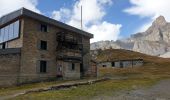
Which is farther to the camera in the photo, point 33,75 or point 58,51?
point 58,51

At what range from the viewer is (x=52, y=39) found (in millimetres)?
40125

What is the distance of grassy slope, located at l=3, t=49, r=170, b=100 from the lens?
21.6 meters

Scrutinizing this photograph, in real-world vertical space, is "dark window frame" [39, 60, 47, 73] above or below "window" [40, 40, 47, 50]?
below

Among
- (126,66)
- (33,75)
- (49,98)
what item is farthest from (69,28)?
(126,66)

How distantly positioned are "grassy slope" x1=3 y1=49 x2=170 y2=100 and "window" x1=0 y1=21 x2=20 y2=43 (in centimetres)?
1446

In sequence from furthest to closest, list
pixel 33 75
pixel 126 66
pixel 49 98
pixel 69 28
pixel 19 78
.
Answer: pixel 126 66 < pixel 69 28 < pixel 33 75 < pixel 19 78 < pixel 49 98

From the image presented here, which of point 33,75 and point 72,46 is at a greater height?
point 72,46

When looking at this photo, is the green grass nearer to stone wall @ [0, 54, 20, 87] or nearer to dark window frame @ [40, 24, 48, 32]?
stone wall @ [0, 54, 20, 87]

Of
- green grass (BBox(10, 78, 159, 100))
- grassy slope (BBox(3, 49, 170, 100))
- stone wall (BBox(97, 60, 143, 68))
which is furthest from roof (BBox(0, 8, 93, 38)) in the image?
stone wall (BBox(97, 60, 143, 68))

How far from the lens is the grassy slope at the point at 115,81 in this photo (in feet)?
71.0

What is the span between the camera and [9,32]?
38.3m

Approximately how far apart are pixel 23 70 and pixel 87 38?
17.5m

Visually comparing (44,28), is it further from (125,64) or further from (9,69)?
(125,64)

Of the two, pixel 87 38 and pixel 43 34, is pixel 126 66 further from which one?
pixel 43 34
